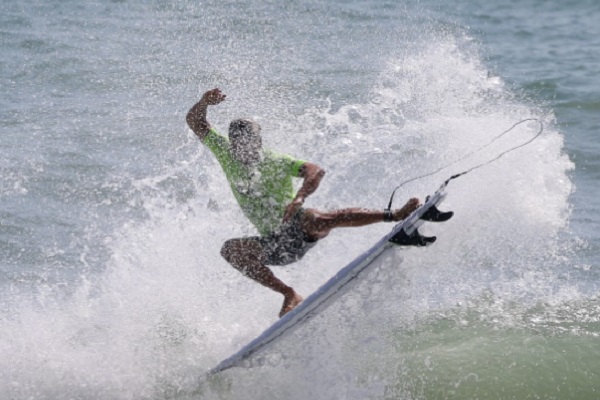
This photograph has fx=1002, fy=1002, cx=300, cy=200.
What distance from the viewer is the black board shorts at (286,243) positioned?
6.52m

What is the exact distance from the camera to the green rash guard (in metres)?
6.58

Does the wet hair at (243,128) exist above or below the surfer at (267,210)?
above

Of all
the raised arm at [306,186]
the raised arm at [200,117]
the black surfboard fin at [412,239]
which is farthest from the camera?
the raised arm at [200,117]

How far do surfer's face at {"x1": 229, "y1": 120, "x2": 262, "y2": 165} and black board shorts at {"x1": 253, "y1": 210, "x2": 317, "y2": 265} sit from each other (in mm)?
488

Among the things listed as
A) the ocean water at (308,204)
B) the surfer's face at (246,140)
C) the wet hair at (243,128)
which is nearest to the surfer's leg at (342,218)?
the ocean water at (308,204)

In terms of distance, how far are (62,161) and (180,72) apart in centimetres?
308

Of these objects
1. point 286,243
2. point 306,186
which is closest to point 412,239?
point 306,186

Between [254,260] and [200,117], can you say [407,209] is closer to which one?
[254,260]

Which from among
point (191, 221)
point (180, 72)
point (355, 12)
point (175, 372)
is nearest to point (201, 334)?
point (175, 372)

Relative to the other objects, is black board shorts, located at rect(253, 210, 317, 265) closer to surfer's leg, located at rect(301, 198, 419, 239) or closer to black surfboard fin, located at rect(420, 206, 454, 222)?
surfer's leg, located at rect(301, 198, 419, 239)

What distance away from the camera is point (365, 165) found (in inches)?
402

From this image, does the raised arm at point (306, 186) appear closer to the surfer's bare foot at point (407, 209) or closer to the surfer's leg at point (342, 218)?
the surfer's leg at point (342, 218)

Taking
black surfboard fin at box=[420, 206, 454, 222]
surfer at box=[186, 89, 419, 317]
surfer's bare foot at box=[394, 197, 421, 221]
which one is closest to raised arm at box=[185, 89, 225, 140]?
surfer at box=[186, 89, 419, 317]

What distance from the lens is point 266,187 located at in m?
6.64
